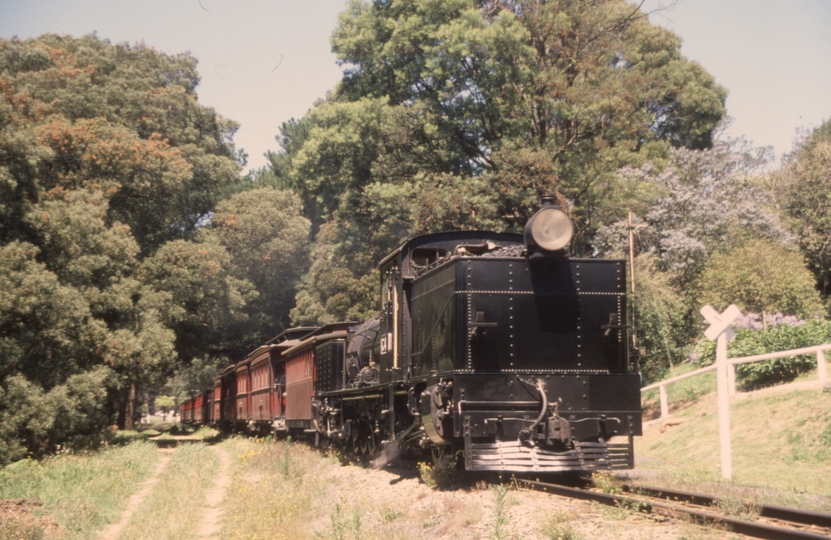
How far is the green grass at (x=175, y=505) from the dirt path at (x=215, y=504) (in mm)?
110

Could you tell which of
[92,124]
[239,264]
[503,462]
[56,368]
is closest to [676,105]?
[239,264]

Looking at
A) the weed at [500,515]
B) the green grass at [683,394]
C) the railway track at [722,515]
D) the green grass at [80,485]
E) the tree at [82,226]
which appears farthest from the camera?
the tree at [82,226]

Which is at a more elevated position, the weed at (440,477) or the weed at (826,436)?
the weed at (826,436)

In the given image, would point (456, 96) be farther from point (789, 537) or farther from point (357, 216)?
point (789, 537)

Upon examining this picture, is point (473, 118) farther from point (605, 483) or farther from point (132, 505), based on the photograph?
point (605, 483)

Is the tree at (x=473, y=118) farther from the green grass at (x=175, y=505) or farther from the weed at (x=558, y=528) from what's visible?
the weed at (x=558, y=528)

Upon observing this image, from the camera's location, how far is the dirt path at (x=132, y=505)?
11820mm

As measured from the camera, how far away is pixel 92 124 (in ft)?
95.6

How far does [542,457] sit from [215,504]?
6.99m

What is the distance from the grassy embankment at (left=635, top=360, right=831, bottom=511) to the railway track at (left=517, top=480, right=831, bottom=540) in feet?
1.31

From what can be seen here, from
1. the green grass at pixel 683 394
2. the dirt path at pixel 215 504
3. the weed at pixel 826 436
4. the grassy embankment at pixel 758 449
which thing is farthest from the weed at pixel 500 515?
the green grass at pixel 683 394

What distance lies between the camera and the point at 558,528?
7195 mm

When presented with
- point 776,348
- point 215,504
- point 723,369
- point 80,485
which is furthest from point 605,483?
point 776,348

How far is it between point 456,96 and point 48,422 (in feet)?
60.1
